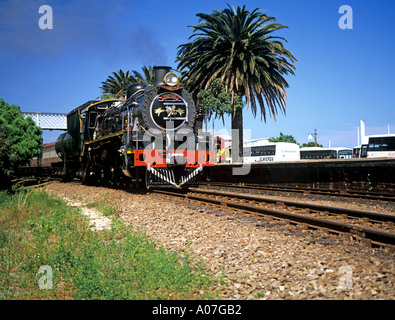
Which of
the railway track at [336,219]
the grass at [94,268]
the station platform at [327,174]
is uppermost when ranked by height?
the station platform at [327,174]

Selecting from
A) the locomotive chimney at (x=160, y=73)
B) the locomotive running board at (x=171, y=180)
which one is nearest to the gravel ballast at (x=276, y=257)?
the locomotive running board at (x=171, y=180)

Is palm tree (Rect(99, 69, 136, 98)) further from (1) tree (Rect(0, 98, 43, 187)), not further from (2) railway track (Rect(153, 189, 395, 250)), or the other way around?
(2) railway track (Rect(153, 189, 395, 250))

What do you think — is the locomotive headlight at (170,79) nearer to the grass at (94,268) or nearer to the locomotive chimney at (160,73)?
the locomotive chimney at (160,73)

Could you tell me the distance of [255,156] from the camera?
141 ft

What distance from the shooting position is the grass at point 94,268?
4.58 meters

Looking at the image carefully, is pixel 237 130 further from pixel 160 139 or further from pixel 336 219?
pixel 336 219

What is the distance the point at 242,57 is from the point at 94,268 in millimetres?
24058

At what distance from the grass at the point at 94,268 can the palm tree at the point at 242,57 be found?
21147 mm

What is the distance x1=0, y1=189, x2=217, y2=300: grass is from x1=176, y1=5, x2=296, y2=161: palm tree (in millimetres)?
21147

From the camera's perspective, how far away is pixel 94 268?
17.0ft

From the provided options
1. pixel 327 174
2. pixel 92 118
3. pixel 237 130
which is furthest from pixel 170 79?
pixel 237 130

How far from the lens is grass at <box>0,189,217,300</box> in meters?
4.58
